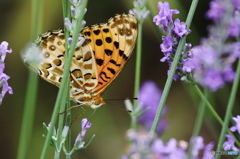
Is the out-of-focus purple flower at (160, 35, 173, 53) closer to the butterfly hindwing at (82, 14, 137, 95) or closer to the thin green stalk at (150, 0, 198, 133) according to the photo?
the thin green stalk at (150, 0, 198, 133)

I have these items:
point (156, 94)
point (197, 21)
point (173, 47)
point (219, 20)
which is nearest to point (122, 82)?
point (197, 21)

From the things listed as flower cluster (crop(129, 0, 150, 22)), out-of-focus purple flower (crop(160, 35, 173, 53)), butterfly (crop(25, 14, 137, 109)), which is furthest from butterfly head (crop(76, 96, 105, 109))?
out-of-focus purple flower (crop(160, 35, 173, 53))

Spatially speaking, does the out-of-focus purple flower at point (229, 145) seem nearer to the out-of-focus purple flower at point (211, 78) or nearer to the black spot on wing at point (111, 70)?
the out-of-focus purple flower at point (211, 78)

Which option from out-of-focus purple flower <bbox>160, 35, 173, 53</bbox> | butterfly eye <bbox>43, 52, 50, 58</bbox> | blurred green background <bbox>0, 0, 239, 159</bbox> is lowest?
blurred green background <bbox>0, 0, 239, 159</bbox>

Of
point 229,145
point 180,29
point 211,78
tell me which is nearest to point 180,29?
point 180,29

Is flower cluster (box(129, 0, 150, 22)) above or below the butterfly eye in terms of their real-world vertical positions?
above

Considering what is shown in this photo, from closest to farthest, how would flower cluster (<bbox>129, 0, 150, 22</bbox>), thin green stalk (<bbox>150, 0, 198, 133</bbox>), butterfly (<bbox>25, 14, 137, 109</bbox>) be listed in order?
1. thin green stalk (<bbox>150, 0, 198, 133</bbox>)
2. flower cluster (<bbox>129, 0, 150, 22</bbox>)
3. butterfly (<bbox>25, 14, 137, 109</bbox>)

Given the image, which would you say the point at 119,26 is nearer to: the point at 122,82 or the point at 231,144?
the point at 231,144

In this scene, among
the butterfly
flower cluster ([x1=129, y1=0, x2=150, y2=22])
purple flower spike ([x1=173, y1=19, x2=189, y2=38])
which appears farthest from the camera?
the butterfly

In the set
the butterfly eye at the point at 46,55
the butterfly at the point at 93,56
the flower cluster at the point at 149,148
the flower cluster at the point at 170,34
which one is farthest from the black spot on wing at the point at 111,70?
the flower cluster at the point at 149,148
